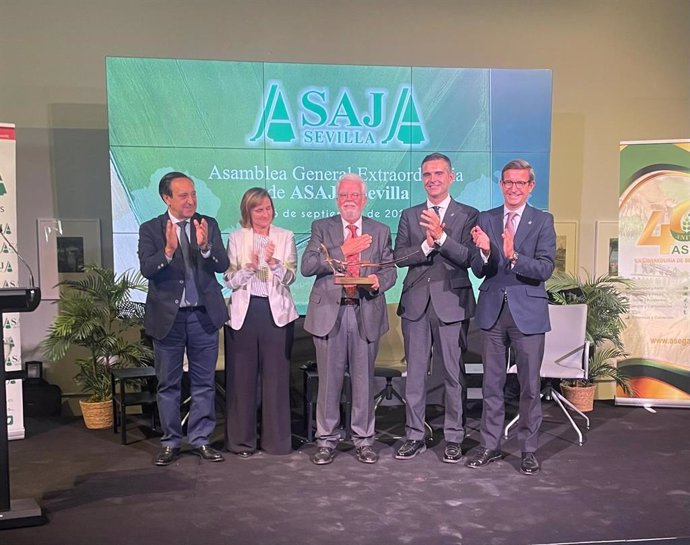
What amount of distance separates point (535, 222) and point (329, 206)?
2.18 m

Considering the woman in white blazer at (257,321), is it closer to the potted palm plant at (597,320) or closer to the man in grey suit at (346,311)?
the man in grey suit at (346,311)

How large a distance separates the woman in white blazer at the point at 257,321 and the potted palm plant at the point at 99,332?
4.40 ft

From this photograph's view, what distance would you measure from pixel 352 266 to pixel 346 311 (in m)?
0.31

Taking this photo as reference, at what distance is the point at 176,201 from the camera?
3.84 metres

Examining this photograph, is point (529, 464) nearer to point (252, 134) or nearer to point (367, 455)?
point (367, 455)

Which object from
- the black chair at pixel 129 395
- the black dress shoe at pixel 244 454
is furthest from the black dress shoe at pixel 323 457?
the black chair at pixel 129 395

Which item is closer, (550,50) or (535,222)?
(535,222)

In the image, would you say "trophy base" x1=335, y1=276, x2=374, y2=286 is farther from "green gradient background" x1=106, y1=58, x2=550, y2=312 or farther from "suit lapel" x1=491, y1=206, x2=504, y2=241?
"green gradient background" x1=106, y1=58, x2=550, y2=312

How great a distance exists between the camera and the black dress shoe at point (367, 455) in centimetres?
397

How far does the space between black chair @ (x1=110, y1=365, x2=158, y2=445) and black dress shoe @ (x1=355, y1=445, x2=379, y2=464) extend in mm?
1604

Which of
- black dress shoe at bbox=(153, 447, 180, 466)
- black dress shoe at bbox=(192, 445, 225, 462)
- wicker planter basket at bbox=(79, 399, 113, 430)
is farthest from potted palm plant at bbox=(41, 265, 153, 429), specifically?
Result: black dress shoe at bbox=(192, 445, 225, 462)

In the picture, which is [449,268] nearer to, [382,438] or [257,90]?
[382,438]

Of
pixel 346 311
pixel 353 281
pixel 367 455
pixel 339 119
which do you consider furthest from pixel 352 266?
pixel 339 119

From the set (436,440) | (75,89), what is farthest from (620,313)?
(75,89)
